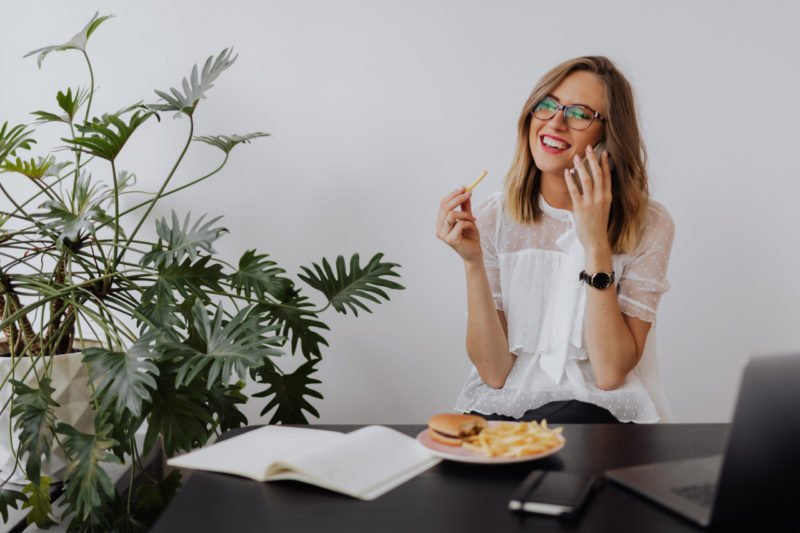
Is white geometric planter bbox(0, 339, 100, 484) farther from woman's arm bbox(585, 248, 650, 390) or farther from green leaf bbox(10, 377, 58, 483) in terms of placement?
woman's arm bbox(585, 248, 650, 390)

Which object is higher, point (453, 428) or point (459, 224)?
point (459, 224)

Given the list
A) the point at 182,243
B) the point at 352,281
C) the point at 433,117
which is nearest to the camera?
the point at 182,243

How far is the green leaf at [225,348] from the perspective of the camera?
5.66 ft

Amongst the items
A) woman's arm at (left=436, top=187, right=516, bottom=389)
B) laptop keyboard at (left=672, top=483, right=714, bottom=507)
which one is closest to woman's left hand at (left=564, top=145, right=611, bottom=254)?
woman's arm at (left=436, top=187, right=516, bottom=389)

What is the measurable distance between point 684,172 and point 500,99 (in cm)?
58

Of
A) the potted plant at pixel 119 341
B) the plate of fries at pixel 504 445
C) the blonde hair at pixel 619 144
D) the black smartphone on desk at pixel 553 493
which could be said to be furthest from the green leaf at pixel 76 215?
the black smartphone on desk at pixel 553 493

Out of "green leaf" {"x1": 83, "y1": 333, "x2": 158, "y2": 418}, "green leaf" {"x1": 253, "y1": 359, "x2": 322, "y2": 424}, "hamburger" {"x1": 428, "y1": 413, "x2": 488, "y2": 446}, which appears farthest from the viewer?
"green leaf" {"x1": 253, "y1": 359, "x2": 322, "y2": 424}

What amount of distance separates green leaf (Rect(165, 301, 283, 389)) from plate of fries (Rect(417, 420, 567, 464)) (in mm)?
635

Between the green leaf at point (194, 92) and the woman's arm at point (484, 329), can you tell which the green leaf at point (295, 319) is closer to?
the woman's arm at point (484, 329)

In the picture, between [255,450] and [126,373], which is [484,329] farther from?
[255,450]

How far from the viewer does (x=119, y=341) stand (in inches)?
81.0

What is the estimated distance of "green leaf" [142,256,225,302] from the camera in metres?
2.08

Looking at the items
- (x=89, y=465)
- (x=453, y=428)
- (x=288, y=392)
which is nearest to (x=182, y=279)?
(x=288, y=392)

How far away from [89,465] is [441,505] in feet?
3.57
